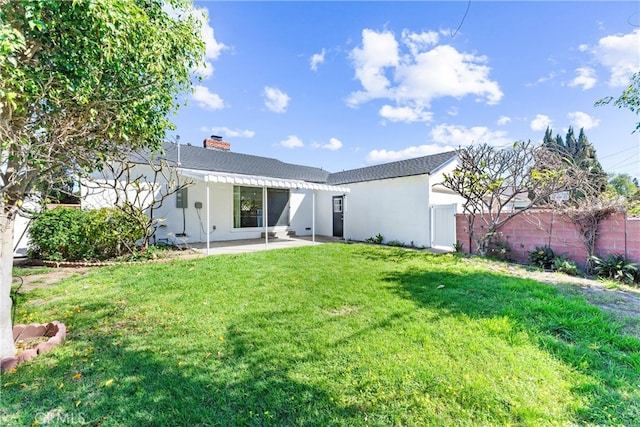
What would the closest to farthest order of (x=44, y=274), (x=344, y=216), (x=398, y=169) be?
(x=44, y=274)
(x=398, y=169)
(x=344, y=216)

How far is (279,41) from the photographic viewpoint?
1150 centimetres

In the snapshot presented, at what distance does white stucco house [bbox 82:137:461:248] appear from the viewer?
12.1m

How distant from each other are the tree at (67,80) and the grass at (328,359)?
150 centimetres

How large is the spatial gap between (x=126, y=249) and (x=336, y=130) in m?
15.4

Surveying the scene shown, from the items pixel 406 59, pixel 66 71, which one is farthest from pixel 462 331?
pixel 406 59

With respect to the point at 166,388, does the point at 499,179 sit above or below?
above

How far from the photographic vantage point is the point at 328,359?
3.26m

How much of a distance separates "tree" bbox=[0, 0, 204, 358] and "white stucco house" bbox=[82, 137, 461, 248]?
5.68m

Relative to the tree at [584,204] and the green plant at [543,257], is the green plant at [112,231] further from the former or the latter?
the tree at [584,204]

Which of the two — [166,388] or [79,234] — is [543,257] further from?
[79,234]

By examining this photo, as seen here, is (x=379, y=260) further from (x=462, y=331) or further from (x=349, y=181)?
(x=349, y=181)

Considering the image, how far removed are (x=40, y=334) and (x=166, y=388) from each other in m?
2.95

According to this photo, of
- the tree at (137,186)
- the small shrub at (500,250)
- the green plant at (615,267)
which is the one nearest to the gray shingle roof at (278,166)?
the tree at (137,186)

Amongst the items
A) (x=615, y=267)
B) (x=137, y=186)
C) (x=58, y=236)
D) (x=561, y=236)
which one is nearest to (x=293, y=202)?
(x=137, y=186)
